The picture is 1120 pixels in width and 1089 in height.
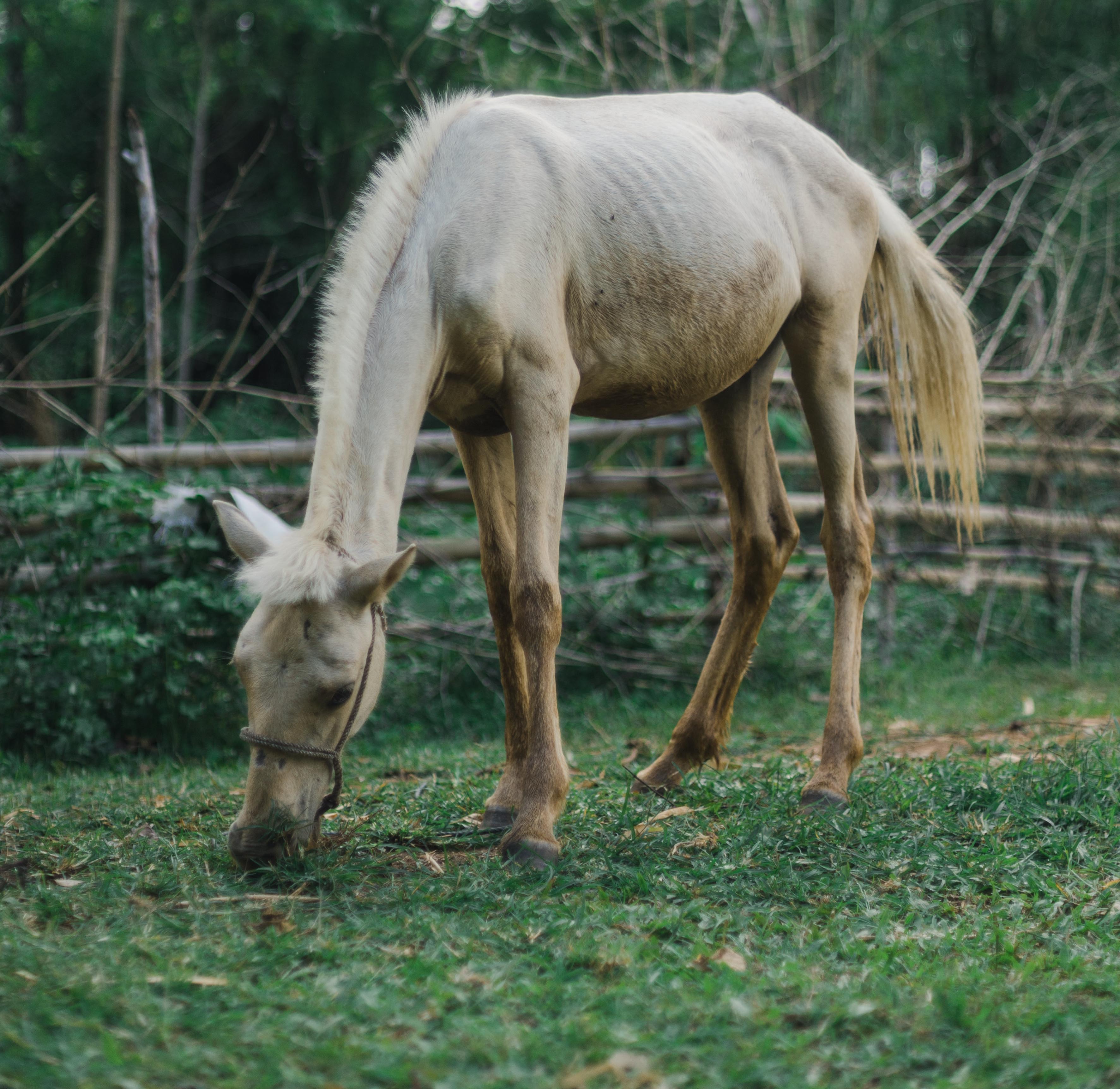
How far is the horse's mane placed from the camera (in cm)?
269

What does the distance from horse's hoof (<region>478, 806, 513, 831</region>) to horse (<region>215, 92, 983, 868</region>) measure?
0.01 metres

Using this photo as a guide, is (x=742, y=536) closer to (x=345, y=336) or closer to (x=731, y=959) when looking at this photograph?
(x=345, y=336)

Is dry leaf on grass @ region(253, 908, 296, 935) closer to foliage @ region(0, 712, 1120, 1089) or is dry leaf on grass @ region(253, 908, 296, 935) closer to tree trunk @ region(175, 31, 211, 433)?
foliage @ region(0, 712, 1120, 1089)

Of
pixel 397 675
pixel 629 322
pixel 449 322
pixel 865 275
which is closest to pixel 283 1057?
pixel 449 322

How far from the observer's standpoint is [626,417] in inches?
152

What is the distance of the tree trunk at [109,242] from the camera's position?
5359 millimetres

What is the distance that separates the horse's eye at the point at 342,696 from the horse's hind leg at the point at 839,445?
1937 millimetres

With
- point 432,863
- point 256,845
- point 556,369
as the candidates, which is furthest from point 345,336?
point 432,863

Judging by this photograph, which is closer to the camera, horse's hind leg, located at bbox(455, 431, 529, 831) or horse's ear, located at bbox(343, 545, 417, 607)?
horse's ear, located at bbox(343, 545, 417, 607)

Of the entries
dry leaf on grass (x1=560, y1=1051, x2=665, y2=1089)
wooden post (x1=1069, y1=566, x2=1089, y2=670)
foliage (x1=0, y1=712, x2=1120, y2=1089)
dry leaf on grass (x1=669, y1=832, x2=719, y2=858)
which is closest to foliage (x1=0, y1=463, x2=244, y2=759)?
foliage (x1=0, y1=712, x2=1120, y2=1089)

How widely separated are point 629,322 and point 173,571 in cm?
292

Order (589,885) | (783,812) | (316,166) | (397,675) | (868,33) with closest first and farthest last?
1. (589,885)
2. (783,812)
3. (397,675)
4. (868,33)
5. (316,166)

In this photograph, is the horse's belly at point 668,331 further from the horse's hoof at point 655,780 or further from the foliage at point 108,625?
the foliage at point 108,625

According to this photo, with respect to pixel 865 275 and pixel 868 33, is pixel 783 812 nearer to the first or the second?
pixel 865 275
